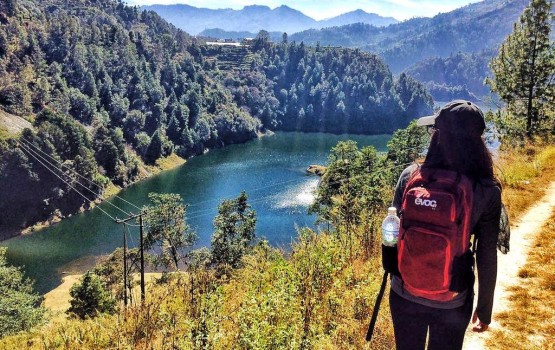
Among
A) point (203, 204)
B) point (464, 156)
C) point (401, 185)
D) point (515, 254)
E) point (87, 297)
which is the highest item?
point (464, 156)

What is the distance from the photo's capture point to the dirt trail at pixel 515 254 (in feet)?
11.9

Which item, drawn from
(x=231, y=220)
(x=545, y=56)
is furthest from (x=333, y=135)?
(x=545, y=56)

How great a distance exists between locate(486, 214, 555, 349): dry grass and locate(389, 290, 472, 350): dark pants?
1.53 meters

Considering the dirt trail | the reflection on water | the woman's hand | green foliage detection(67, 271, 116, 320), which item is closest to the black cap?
the woman's hand

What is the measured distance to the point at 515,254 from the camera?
5.18m

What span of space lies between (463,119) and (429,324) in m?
1.10

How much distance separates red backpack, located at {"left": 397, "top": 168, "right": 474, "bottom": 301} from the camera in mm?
2062

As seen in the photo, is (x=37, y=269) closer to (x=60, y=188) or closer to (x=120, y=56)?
(x=60, y=188)

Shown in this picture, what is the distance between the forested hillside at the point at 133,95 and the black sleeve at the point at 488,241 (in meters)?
52.1

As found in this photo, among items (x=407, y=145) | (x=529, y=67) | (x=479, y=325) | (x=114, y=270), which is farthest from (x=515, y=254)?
(x=407, y=145)

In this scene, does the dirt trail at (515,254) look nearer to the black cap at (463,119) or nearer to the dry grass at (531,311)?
the dry grass at (531,311)

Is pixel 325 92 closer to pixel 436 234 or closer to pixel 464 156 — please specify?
pixel 464 156

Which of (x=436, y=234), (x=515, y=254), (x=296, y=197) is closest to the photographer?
(x=436, y=234)

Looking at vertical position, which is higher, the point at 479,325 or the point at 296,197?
the point at 479,325
